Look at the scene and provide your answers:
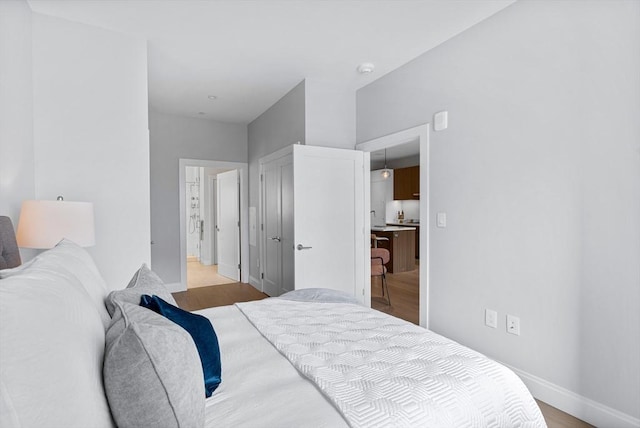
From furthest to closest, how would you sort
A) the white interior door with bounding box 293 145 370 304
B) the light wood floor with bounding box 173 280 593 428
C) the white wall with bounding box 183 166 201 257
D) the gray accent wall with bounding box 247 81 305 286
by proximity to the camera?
the white wall with bounding box 183 166 201 257, the light wood floor with bounding box 173 280 593 428, the gray accent wall with bounding box 247 81 305 286, the white interior door with bounding box 293 145 370 304

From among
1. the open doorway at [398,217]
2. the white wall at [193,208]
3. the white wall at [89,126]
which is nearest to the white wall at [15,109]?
the white wall at [89,126]

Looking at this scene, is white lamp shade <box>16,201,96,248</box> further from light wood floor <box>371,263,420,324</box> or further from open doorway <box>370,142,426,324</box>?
open doorway <box>370,142,426,324</box>

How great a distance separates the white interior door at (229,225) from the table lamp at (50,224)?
365 cm

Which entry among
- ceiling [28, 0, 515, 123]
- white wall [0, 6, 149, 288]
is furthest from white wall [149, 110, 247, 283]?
white wall [0, 6, 149, 288]

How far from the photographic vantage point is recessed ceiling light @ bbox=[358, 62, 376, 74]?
3296 mm

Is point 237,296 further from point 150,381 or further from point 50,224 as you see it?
point 150,381

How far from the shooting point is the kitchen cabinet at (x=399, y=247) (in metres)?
6.44

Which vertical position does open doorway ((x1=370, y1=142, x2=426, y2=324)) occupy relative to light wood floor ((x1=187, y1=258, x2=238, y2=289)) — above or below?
above

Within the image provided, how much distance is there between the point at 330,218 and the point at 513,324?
6.35 feet

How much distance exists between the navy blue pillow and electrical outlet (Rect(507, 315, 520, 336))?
6.99ft

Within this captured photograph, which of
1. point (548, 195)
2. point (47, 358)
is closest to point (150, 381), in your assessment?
point (47, 358)

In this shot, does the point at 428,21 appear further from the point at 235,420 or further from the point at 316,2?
the point at 235,420

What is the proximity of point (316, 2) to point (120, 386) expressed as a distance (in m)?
2.51

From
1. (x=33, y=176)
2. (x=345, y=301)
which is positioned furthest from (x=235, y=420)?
(x=33, y=176)
